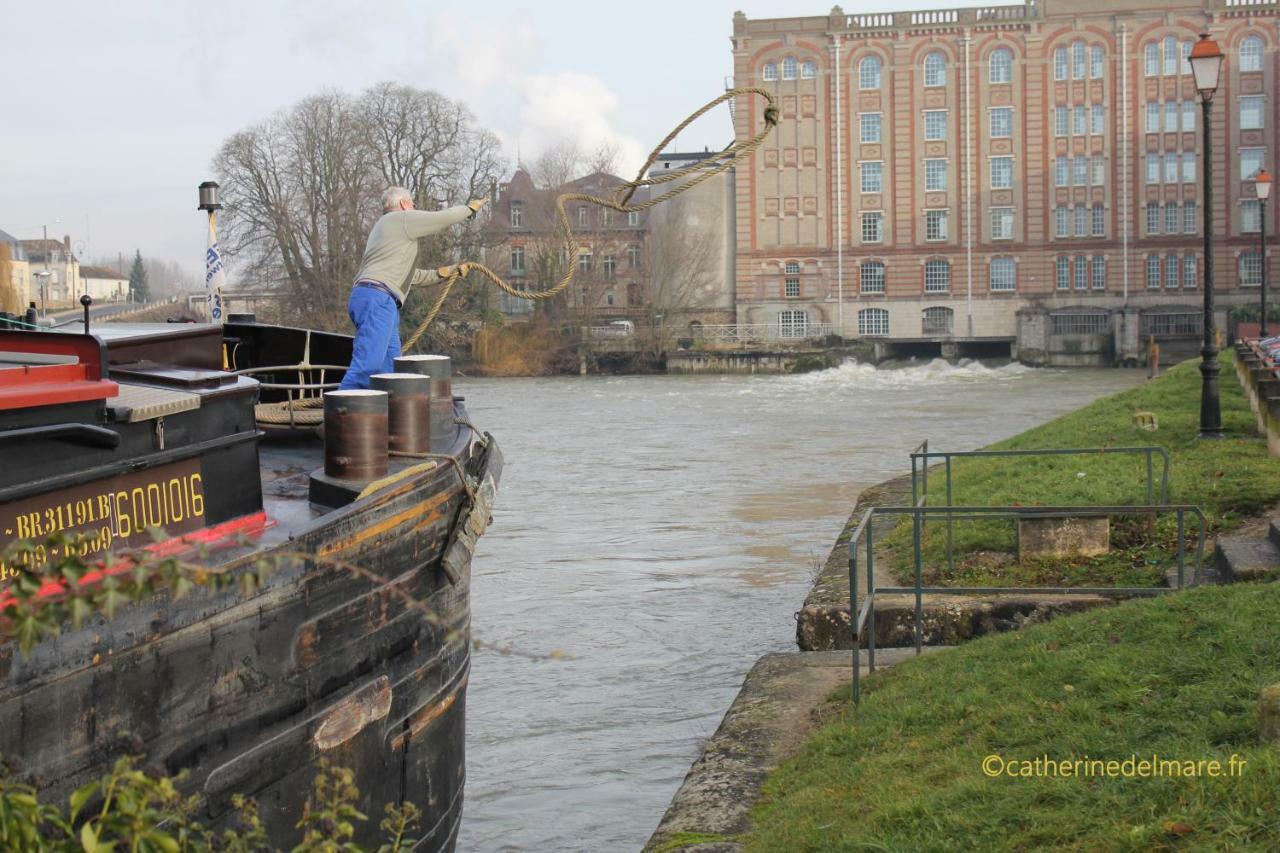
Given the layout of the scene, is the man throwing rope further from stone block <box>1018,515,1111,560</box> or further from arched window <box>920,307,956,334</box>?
arched window <box>920,307,956,334</box>

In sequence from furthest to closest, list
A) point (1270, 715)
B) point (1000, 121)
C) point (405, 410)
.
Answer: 1. point (1000, 121)
2. point (405, 410)
3. point (1270, 715)

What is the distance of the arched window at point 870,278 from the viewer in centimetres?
7762

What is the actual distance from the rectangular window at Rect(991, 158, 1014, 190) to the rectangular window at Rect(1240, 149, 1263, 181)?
11.0 metres

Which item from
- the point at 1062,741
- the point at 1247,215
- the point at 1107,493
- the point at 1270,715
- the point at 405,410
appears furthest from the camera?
the point at 1247,215

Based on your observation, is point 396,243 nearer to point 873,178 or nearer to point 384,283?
point 384,283

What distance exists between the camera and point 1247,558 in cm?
907

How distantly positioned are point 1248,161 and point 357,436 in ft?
246

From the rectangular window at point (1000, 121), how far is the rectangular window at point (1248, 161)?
37.0ft

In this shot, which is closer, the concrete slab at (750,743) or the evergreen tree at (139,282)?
the concrete slab at (750,743)

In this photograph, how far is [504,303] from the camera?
255ft

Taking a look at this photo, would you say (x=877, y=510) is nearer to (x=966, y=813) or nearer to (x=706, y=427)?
(x=966, y=813)

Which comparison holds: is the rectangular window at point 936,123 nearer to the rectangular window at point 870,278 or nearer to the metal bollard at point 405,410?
the rectangular window at point 870,278

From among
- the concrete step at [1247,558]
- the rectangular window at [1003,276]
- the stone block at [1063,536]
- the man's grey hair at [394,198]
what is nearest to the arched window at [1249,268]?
the rectangular window at [1003,276]

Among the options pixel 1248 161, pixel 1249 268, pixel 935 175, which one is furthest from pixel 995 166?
pixel 1249 268
